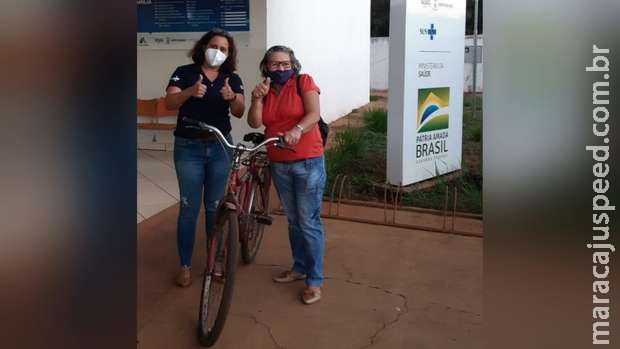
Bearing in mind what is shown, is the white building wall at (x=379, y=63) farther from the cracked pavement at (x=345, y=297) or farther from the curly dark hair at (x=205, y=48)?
the curly dark hair at (x=205, y=48)

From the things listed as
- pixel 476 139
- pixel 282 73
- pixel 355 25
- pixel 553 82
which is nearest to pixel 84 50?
pixel 553 82

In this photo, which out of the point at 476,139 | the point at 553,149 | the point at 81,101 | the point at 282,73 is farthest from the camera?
the point at 476,139

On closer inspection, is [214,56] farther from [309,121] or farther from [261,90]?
[309,121]

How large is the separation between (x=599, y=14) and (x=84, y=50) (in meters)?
0.81

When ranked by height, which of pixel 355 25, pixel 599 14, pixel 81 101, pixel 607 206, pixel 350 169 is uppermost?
pixel 355 25

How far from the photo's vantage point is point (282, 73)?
345cm

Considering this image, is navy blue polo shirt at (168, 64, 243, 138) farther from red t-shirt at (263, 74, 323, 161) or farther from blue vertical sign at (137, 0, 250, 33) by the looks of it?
blue vertical sign at (137, 0, 250, 33)

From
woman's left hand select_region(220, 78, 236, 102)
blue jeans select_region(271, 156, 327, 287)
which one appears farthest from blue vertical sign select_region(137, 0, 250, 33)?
blue jeans select_region(271, 156, 327, 287)

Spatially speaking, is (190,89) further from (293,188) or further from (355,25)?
(355,25)

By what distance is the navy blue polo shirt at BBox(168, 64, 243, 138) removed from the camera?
3.61m

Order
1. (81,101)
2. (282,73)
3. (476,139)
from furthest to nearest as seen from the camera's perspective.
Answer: (476,139), (282,73), (81,101)

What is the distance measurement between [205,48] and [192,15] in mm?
4582

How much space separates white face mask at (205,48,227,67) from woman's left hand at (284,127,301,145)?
613 millimetres

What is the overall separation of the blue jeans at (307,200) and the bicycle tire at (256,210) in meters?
0.28
